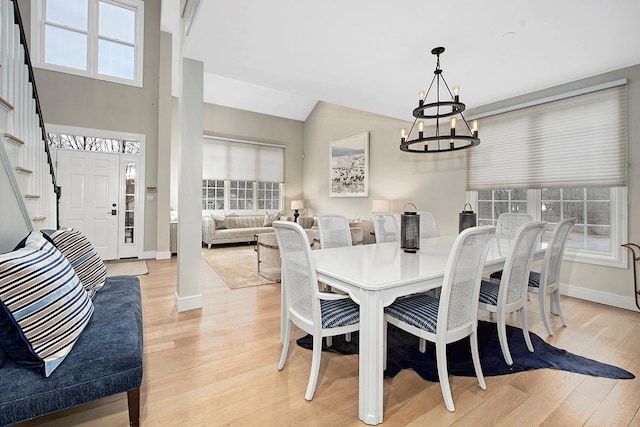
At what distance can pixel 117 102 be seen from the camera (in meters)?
5.27

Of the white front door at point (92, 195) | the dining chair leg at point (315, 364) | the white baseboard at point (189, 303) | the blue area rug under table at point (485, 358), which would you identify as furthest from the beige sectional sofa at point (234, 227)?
the dining chair leg at point (315, 364)

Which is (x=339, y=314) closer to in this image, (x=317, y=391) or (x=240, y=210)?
(x=317, y=391)

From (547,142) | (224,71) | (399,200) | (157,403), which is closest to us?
(157,403)

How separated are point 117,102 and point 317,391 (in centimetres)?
586

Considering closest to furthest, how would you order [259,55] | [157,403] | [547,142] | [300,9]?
[157,403]
[300,9]
[259,55]
[547,142]

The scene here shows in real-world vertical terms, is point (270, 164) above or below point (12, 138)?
above

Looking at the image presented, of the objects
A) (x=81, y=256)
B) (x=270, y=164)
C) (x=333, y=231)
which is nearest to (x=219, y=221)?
(x=270, y=164)

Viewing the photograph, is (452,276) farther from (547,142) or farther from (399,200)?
(399,200)

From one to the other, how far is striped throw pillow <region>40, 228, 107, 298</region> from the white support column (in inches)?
33.0

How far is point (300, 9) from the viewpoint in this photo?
218cm

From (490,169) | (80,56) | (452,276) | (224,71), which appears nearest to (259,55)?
(224,71)

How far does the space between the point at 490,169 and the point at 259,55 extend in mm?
3392

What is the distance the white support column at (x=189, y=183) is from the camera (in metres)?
2.99

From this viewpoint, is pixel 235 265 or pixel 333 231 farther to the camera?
pixel 235 265
